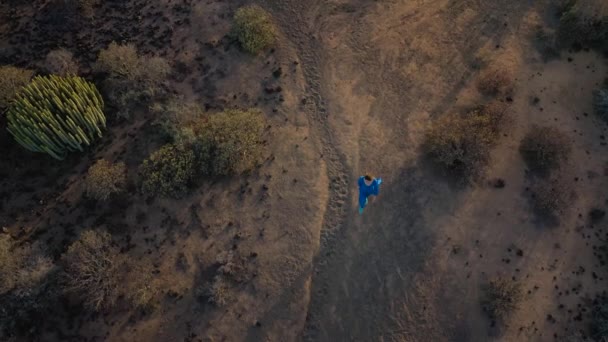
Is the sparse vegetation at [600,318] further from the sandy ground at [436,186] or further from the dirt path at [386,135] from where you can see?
the dirt path at [386,135]

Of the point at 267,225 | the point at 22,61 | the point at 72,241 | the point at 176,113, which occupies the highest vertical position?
→ the point at 22,61

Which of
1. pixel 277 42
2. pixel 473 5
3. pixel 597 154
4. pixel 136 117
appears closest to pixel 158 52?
pixel 136 117

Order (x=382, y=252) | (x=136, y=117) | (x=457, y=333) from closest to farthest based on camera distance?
(x=457, y=333) < (x=382, y=252) < (x=136, y=117)

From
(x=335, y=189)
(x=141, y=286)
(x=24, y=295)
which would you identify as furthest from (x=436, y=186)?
(x=24, y=295)

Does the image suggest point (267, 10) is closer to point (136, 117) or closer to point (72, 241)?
point (136, 117)

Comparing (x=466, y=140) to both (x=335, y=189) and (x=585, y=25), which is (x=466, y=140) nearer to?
(x=335, y=189)

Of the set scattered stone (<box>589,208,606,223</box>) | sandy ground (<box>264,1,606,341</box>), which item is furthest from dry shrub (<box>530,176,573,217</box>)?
scattered stone (<box>589,208,606,223</box>)

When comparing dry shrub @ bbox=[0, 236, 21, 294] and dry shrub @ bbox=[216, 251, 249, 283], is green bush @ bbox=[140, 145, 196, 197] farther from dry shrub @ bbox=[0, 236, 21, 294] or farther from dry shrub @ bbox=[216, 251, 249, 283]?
dry shrub @ bbox=[0, 236, 21, 294]
